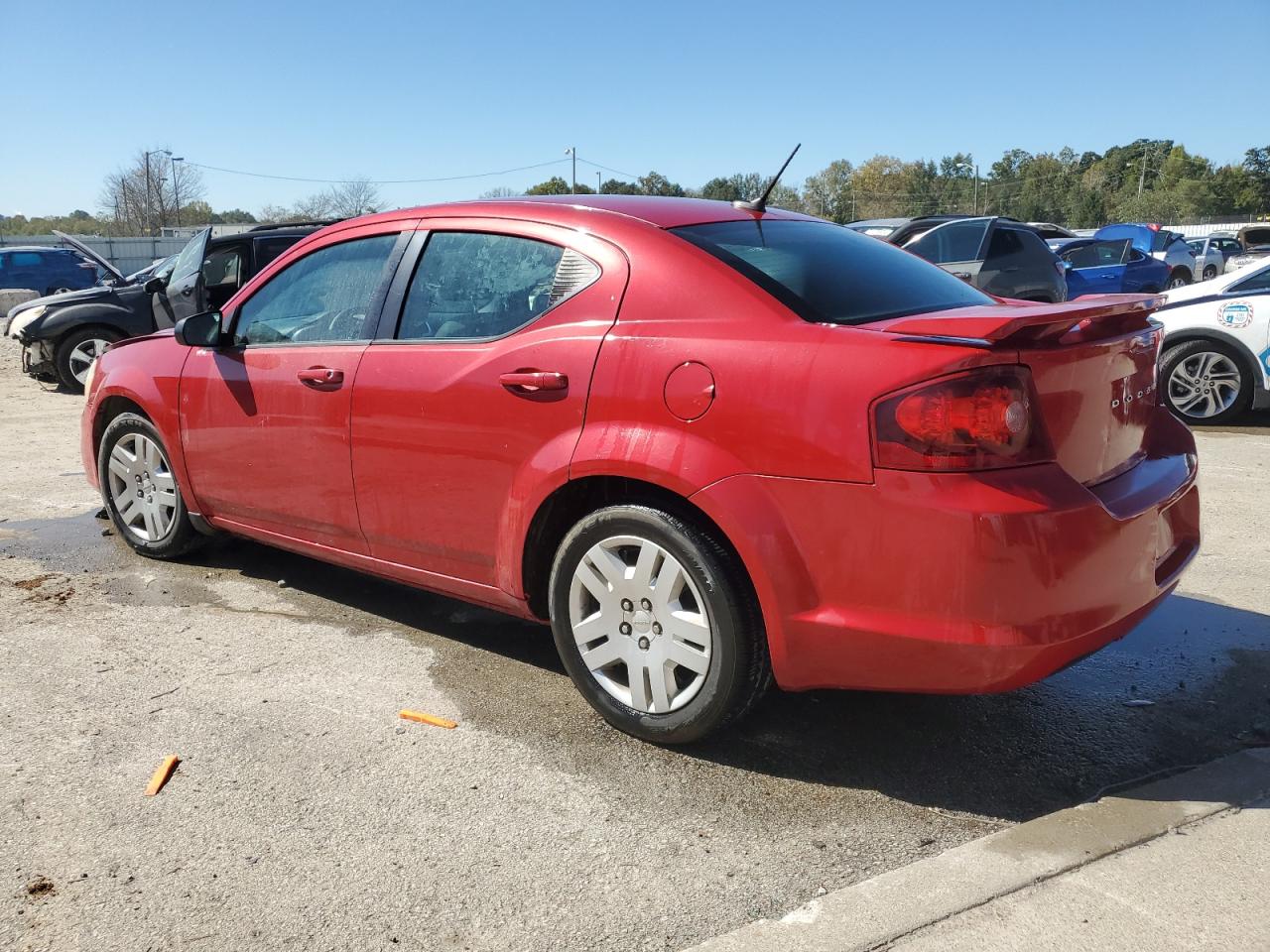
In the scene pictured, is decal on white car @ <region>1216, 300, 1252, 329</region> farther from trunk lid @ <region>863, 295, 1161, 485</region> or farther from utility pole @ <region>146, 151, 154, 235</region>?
utility pole @ <region>146, 151, 154, 235</region>

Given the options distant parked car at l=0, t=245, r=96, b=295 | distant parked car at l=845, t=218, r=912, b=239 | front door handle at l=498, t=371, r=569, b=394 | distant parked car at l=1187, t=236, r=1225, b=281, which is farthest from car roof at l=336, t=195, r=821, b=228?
distant parked car at l=1187, t=236, r=1225, b=281

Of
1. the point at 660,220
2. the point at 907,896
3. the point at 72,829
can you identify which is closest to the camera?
the point at 907,896

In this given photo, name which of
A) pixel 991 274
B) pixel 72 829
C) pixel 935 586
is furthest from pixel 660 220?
pixel 991 274

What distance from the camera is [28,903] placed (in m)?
2.43

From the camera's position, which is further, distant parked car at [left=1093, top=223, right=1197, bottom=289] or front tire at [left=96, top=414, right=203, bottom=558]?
distant parked car at [left=1093, top=223, right=1197, bottom=289]

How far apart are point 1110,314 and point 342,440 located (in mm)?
2610

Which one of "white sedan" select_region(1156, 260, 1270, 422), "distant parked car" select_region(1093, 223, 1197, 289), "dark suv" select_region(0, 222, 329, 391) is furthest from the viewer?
"distant parked car" select_region(1093, 223, 1197, 289)

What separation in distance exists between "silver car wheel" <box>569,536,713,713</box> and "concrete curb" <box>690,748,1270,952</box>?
81 centimetres

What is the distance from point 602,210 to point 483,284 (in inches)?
19.1

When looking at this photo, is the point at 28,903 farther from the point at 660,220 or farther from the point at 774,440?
the point at 660,220

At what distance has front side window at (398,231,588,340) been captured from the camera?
134 inches

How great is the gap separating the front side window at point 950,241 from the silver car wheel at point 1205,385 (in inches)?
157

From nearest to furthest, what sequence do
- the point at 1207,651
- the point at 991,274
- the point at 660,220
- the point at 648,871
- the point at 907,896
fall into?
the point at 907,896 < the point at 648,871 < the point at 660,220 < the point at 1207,651 < the point at 991,274

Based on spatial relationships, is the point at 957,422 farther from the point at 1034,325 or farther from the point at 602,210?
the point at 602,210
